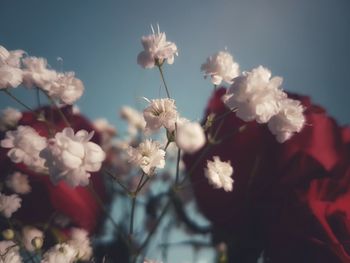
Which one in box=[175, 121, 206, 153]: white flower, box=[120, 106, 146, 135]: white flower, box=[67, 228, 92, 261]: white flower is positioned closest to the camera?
box=[175, 121, 206, 153]: white flower

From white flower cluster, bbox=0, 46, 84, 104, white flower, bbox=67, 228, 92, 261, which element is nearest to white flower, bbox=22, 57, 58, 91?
white flower cluster, bbox=0, 46, 84, 104

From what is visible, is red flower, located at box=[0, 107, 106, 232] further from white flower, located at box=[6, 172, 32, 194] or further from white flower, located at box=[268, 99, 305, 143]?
white flower, located at box=[268, 99, 305, 143]

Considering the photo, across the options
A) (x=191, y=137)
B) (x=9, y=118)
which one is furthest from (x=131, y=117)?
(x=191, y=137)

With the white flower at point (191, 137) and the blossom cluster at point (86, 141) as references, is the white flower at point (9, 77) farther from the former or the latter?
the white flower at point (191, 137)

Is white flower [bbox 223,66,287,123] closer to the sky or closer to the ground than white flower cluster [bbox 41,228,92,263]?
closer to the sky

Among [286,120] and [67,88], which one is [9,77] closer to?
[67,88]

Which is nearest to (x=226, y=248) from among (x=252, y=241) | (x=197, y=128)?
(x=252, y=241)

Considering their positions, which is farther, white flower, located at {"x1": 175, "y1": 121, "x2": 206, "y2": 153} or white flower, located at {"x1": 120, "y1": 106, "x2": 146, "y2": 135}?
white flower, located at {"x1": 120, "y1": 106, "x2": 146, "y2": 135}
